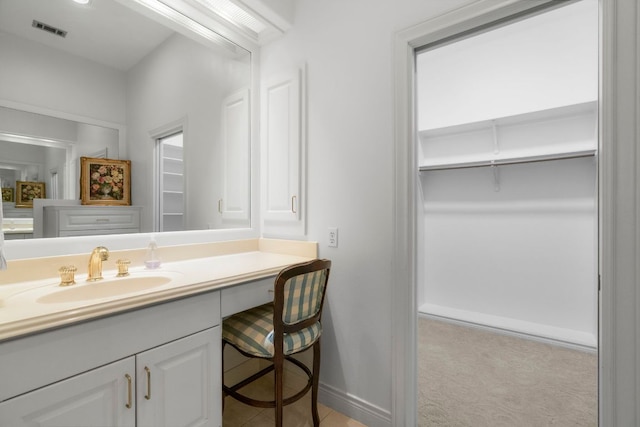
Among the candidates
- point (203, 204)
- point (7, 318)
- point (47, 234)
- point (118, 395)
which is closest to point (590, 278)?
point (203, 204)

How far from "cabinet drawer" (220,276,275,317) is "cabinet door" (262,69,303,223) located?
57 centimetres

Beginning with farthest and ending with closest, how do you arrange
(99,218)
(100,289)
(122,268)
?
(99,218) → (122,268) → (100,289)

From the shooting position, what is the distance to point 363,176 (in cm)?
164

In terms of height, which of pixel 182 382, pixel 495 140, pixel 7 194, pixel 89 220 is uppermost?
pixel 495 140

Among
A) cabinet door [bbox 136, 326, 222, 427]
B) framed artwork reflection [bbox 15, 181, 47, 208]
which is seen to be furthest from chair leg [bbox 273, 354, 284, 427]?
framed artwork reflection [bbox 15, 181, 47, 208]

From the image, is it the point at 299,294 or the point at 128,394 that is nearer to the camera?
the point at 128,394

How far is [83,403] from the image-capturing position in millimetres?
910

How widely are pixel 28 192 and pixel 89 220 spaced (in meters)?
0.25

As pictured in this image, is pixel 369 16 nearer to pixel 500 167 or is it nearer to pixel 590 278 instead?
pixel 500 167

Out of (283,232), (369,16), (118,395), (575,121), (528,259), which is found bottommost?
(118,395)

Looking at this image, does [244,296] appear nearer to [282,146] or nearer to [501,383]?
[282,146]

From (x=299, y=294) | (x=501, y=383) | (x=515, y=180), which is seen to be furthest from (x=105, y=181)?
(x=515, y=180)

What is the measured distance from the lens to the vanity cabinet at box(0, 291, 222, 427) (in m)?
0.81

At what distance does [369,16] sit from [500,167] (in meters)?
1.99
